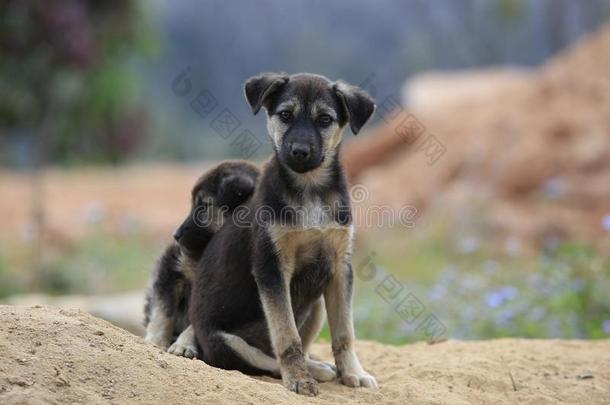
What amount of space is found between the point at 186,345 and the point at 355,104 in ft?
6.63

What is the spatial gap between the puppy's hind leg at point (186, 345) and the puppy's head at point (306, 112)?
1.45m

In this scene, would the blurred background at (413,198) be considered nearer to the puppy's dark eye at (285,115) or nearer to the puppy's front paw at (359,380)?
the puppy's dark eye at (285,115)

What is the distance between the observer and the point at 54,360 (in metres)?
4.49

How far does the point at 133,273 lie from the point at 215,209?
814 cm

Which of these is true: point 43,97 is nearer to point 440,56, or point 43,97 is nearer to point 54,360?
point 54,360

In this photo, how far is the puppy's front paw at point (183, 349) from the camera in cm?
602

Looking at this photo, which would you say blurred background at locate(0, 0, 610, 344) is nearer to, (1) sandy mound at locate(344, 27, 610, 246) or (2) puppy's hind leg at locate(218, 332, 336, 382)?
(1) sandy mound at locate(344, 27, 610, 246)

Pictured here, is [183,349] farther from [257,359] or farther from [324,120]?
[324,120]

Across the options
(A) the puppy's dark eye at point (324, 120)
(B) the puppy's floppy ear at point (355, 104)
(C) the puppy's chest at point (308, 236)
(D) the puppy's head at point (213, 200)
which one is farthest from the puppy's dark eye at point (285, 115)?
(D) the puppy's head at point (213, 200)

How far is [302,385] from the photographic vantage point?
5.36 m

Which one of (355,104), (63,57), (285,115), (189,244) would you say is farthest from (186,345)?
(63,57)

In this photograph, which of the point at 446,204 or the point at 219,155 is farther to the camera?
the point at 219,155

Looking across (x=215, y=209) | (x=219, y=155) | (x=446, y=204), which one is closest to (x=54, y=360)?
(x=215, y=209)

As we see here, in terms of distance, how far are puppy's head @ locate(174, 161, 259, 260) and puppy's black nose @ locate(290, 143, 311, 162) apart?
93 centimetres
